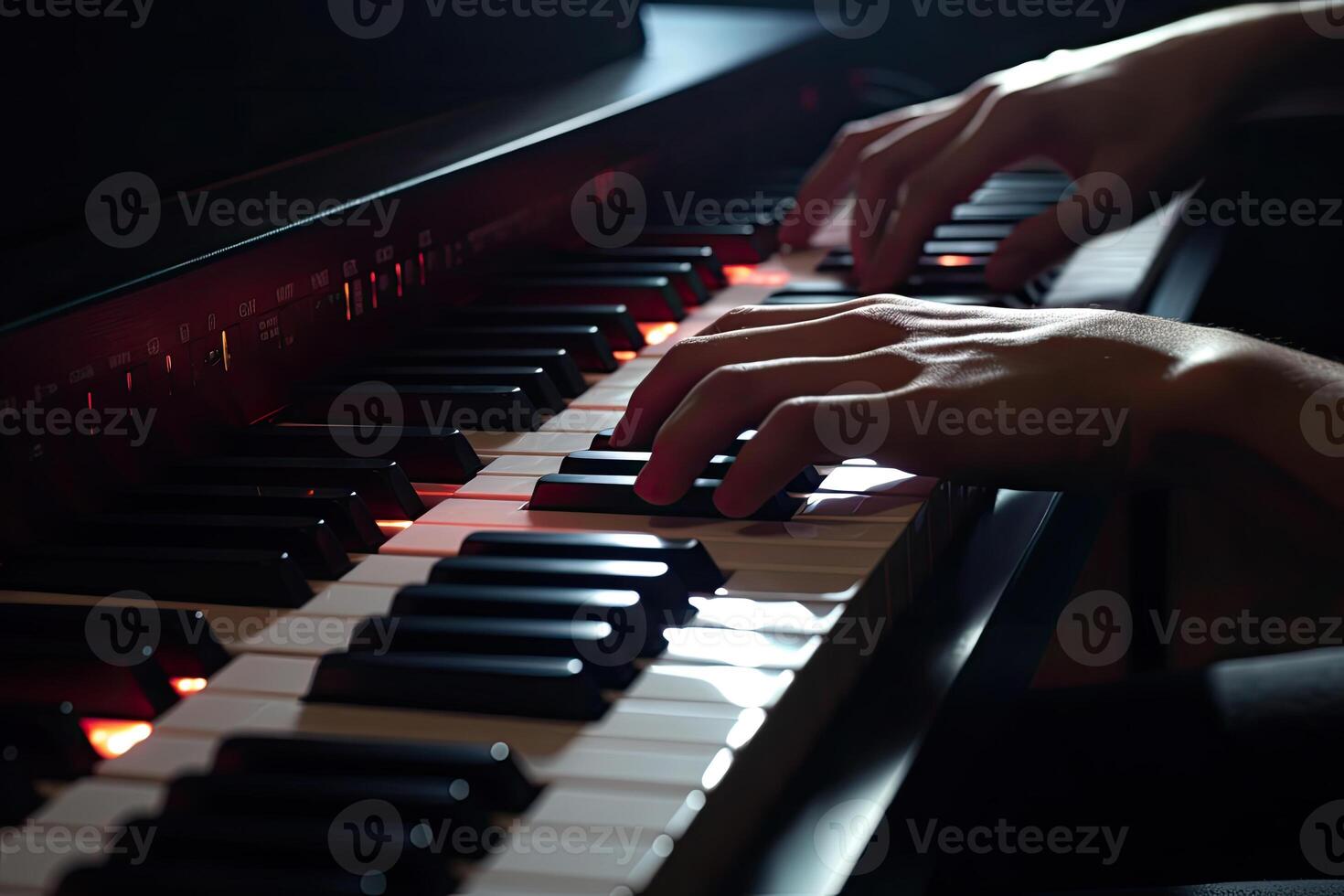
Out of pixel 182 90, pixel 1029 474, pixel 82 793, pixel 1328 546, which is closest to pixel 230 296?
pixel 182 90

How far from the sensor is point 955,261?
1670mm

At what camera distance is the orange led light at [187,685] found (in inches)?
28.9

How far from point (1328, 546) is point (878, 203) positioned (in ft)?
2.54

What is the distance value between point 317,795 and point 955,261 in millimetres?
1261

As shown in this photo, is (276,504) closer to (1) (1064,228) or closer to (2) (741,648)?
(2) (741,648)

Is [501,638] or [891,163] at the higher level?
[891,163]

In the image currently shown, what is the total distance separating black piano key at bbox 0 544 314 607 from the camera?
82 centimetres

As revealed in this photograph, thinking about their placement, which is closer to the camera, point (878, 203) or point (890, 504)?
point (890, 504)

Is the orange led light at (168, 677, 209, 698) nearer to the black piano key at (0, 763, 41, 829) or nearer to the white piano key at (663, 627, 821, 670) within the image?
the black piano key at (0, 763, 41, 829)

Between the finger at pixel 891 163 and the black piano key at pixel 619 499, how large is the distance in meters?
0.72

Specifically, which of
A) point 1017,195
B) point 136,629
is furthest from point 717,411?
point 1017,195

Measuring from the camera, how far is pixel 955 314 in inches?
40.9

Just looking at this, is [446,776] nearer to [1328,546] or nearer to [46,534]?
[46,534]

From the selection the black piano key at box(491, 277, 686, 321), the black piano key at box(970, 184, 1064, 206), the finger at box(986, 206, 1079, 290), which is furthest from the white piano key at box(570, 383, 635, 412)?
the black piano key at box(970, 184, 1064, 206)
